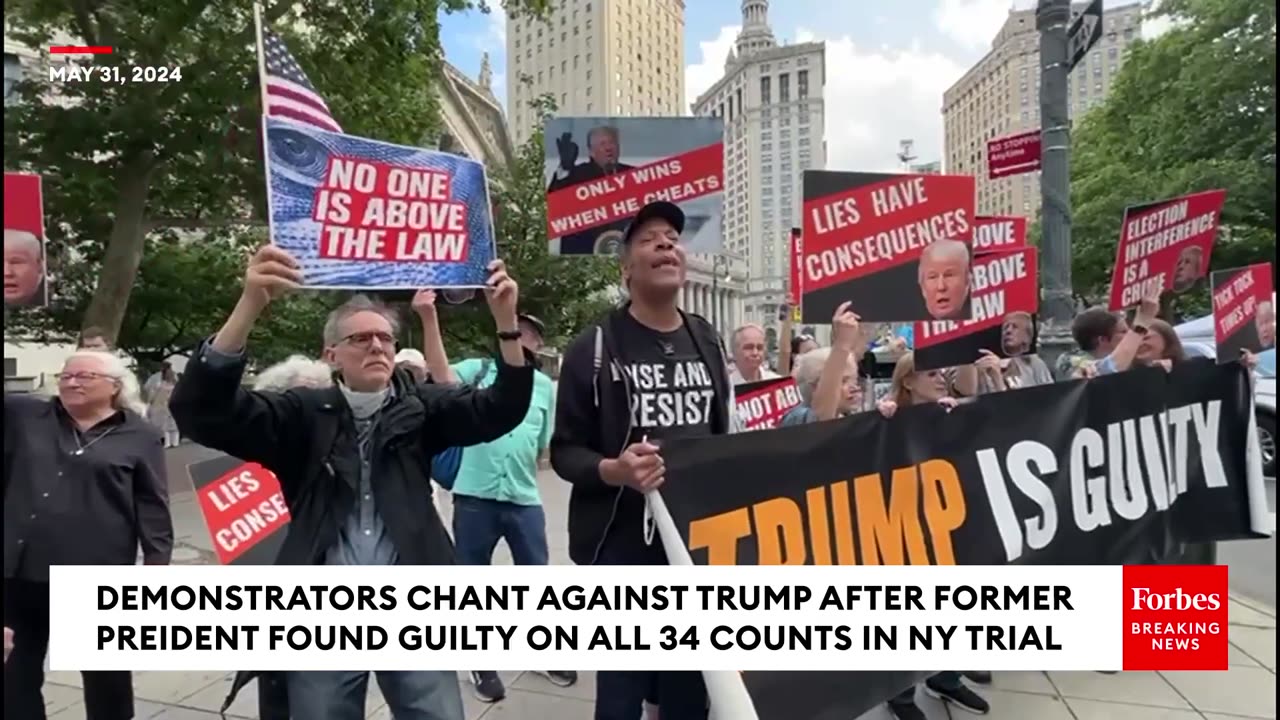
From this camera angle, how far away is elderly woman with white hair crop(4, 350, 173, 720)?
274 cm

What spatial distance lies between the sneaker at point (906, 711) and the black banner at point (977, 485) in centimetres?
63

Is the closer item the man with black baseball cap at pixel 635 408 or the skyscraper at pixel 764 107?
the man with black baseball cap at pixel 635 408

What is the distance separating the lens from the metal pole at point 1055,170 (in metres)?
5.82

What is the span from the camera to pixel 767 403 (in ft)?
15.2

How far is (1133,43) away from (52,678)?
2537 centimetres

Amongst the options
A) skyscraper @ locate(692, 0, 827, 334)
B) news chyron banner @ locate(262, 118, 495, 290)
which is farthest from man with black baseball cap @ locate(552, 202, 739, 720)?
skyscraper @ locate(692, 0, 827, 334)

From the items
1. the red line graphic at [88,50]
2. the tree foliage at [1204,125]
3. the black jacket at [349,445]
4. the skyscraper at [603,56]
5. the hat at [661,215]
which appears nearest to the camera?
the black jacket at [349,445]

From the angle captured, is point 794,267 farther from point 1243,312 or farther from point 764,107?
point 764,107

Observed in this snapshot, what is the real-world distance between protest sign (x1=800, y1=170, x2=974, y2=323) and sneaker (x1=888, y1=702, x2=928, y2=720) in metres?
1.67

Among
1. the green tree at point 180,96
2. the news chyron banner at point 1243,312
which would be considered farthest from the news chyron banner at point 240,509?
the green tree at point 180,96

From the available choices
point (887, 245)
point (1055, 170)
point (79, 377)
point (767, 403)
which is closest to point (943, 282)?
point (887, 245)

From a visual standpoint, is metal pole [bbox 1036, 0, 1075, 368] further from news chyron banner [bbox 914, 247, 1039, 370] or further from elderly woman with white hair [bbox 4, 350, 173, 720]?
elderly woman with white hair [bbox 4, 350, 173, 720]

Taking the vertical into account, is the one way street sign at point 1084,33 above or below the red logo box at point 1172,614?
above

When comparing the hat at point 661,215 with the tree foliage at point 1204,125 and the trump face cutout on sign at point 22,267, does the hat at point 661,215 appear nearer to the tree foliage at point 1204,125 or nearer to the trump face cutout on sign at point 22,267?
the trump face cutout on sign at point 22,267
